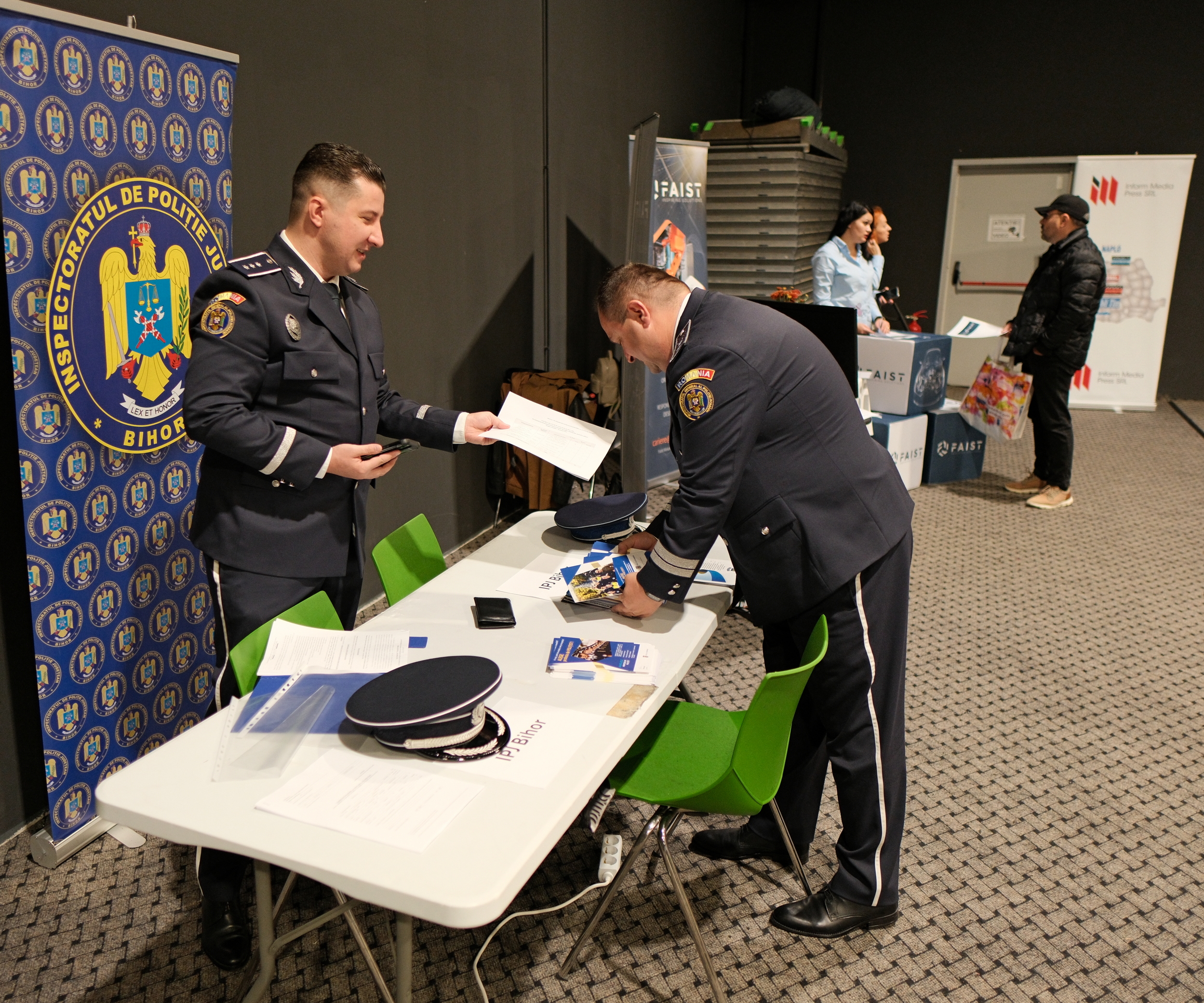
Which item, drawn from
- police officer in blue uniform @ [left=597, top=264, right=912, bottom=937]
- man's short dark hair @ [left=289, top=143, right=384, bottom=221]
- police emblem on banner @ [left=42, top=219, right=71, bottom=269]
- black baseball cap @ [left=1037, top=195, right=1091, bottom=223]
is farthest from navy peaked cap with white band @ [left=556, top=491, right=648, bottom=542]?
black baseball cap @ [left=1037, top=195, right=1091, bottom=223]

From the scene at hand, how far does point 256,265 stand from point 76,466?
725mm

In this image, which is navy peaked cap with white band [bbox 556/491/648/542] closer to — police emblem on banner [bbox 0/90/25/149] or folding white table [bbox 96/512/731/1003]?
folding white table [bbox 96/512/731/1003]

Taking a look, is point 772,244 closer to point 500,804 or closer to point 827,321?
point 827,321

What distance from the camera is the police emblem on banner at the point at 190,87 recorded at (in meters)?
2.48

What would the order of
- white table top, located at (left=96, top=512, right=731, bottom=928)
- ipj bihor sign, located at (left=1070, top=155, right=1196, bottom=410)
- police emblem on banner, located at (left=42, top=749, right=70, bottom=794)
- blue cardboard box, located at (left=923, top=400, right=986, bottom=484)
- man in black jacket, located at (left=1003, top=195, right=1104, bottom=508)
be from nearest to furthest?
white table top, located at (left=96, top=512, right=731, bottom=928)
police emblem on banner, located at (left=42, top=749, right=70, bottom=794)
man in black jacket, located at (left=1003, top=195, right=1104, bottom=508)
blue cardboard box, located at (left=923, top=400, right=986, bottom=484)
ipj bihor sign, located at (left=1070, top=155, right=1196, bottom=410)

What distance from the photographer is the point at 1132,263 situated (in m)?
7.95

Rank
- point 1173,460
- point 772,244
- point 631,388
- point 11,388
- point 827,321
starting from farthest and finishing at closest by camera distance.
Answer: point 772,244 → point 1173,460 → point 631,388 → point 827,321 → point 11,388

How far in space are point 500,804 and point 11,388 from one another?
1.76 metres

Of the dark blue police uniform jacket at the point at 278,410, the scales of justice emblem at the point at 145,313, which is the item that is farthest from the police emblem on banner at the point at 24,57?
the dark blue police uniform jacket at the point at 278,410

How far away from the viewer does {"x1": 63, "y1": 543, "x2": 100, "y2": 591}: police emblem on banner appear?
2.32 meters

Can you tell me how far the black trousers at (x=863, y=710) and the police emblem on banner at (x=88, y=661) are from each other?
1693 millimetres

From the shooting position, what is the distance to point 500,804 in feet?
4.66

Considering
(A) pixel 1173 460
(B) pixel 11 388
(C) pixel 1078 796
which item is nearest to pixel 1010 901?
(C) pixel 1078 796

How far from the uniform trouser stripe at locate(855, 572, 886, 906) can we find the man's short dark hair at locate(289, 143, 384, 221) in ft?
4.59
